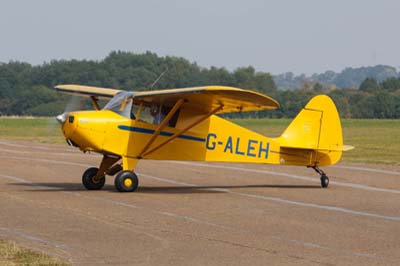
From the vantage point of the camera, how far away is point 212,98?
17.5 metres

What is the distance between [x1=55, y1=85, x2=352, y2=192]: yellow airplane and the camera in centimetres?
1716

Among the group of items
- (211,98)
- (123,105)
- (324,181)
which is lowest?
(324,181)

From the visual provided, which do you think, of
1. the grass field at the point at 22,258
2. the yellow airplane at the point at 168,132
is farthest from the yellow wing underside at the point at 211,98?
the grass field at the point at 22,258

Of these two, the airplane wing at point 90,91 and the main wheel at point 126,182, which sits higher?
the airplane wing at point 90,91

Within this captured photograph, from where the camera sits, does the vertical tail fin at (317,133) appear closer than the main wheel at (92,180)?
No

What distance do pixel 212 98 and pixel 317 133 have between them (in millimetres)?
3833

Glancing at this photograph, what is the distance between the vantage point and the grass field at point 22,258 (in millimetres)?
9006

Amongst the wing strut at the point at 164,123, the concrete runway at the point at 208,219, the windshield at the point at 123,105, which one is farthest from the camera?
the windshield at the point at 123,105

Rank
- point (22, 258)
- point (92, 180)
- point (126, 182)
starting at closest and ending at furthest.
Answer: point (22, 258) < point (126, 182) < point (92, 180)

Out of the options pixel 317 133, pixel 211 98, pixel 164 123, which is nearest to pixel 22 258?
pixel 164 123

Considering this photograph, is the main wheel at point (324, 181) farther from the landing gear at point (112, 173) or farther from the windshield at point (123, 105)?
the windshield at point (123, 105)

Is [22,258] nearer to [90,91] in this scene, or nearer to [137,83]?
[90,91]

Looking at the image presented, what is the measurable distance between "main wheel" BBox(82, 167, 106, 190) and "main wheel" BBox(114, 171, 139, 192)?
0.95 meters

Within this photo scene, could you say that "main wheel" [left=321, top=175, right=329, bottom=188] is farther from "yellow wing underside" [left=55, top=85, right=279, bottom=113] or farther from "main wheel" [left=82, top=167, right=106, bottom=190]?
"main wheel" [left=82, top=167, right=106, bottom=190]
